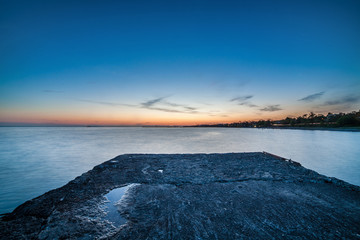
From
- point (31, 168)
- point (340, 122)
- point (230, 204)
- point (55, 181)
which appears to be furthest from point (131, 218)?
point (340, 122)

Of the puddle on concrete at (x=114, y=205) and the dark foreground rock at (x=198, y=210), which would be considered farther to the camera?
the puddle on concrete at (x=114, y=205)

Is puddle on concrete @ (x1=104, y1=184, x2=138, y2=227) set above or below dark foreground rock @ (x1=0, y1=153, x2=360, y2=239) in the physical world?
below

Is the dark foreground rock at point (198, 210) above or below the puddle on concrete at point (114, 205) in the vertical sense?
above

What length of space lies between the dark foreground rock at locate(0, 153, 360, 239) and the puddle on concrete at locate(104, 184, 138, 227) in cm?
6

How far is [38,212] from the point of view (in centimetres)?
298

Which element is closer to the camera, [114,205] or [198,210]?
[198,210]

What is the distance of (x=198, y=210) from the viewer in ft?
10.2

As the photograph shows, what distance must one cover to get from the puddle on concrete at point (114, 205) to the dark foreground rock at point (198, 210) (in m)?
0.06

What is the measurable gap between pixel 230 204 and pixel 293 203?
1379 mm

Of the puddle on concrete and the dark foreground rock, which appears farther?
the puddle on concrete

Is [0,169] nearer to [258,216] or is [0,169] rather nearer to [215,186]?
[215,186]

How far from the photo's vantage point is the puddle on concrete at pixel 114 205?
9.34 feet

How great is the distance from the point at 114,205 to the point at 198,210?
1842 millimetres

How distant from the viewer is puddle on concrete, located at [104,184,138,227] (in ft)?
9.34
